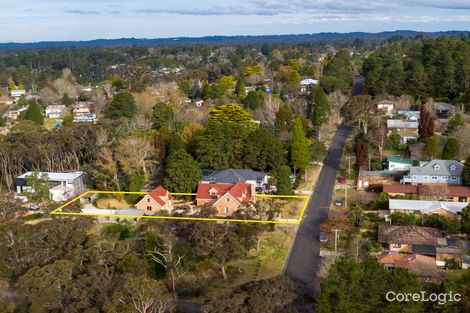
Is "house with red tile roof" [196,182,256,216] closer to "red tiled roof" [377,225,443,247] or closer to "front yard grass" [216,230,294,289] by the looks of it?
"front yard grass" [216,230,294,289]

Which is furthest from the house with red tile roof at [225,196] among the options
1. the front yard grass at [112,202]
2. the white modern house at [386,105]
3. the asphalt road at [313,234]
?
the white modern house at [386,105]

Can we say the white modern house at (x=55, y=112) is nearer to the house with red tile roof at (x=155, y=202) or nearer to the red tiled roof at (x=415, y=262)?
the house with red tile roof at (x=155, y=202)

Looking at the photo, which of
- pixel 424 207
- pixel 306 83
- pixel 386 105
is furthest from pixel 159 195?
pixel 306 83

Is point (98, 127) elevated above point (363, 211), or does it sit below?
above

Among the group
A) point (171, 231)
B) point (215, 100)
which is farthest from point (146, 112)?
point (171, 231)

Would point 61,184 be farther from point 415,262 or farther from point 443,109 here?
point 443,109

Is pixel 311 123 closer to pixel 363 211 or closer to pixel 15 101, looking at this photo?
pixel 363 211
